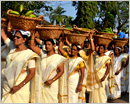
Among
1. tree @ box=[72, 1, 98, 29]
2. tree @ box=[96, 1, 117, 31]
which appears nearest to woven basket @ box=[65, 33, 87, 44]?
tree @ box=[72, 1, 98, 29]

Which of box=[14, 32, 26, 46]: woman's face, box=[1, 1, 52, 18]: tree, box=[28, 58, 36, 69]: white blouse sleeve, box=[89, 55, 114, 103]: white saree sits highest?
box=[1, 1, 52, 18]: tree

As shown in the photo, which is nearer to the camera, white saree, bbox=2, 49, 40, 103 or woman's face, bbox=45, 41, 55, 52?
white saree, bbox=2, 49, 40, 103

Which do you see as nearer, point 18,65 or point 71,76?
point 18,65

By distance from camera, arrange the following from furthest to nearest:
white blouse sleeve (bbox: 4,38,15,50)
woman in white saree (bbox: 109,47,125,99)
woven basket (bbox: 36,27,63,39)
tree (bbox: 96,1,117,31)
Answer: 1. tree (bbox: 96,1,117,31)
2. woman in white saree (bbox: 109,47,125,99)
3. woven basket (bbox: 36,27,63,39)
4. white blouse sleeve (bbox: 4,38,15,50)

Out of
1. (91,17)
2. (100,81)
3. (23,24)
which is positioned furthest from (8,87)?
(91,17)

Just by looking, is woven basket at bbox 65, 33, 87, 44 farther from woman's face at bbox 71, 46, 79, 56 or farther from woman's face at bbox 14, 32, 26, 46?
woman's face at bbox 14, 32, 26, 46

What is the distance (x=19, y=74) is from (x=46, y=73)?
101 centimetres

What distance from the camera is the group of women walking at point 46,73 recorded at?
399 cm

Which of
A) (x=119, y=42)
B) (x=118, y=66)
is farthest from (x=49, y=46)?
(x=118, y=66)

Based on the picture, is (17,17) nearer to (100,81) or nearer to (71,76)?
(71,76)

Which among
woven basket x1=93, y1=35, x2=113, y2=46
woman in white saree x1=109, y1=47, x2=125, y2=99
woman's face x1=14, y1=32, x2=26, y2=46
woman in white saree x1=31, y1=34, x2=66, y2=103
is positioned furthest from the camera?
woman in white saree x1=109, y1=47, x2=125, y2=99

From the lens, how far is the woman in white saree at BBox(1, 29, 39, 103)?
3.96 metres

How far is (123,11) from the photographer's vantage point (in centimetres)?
3241

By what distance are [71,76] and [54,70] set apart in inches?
40.4
